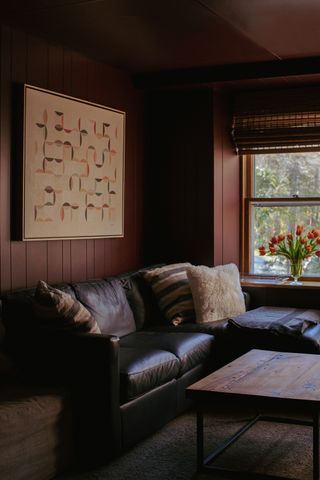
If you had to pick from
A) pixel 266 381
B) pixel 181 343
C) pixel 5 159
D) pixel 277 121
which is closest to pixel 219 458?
pixel 266 381

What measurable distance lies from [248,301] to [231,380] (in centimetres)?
218

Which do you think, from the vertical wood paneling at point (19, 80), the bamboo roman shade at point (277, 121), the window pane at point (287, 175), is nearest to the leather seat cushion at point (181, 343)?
the vertical wood paneling at point (19, 80)

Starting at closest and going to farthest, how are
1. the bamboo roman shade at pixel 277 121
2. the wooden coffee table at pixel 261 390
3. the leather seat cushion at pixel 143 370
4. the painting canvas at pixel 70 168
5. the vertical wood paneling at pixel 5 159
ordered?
the wooden coffee table at pixel 261 390
the leather seat cushion at pixel 143 370
the vertical wood paneling at pixel 5 159
the painting canvas at pixel 70 168
the bamboo roman shade at pixel 277 121

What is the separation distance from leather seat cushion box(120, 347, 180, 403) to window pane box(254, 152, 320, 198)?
232 centimetres

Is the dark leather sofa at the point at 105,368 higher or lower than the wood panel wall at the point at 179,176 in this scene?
lower

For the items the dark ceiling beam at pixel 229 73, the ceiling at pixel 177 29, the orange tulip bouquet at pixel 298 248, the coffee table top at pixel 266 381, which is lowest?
the coffee table top at pixel 266 381

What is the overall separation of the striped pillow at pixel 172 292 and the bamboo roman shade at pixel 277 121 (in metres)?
1.36

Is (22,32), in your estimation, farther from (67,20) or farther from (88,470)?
(88,470)

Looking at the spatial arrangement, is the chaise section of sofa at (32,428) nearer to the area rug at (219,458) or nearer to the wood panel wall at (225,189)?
the area rug at (219,458)

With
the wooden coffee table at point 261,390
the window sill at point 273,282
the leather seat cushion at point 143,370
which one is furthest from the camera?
the window sill at point 273,282

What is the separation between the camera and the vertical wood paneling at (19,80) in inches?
162

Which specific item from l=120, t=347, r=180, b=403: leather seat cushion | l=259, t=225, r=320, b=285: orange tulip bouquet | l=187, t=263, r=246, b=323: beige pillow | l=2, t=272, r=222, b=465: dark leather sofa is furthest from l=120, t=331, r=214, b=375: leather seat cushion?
l=259, t=225, r=320, b=285: orange tulip bouquet

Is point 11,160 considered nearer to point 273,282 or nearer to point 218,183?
point 218,183

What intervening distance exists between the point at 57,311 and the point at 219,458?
1.12m
